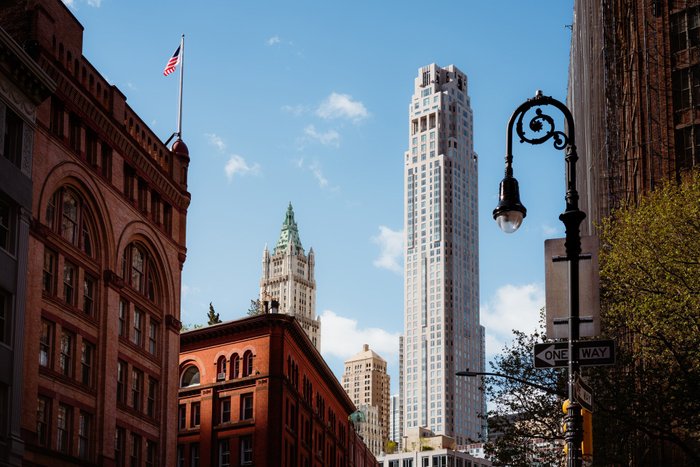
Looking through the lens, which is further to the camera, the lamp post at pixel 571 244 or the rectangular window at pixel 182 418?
the rectangular window at pixel 182 418

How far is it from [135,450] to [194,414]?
26.1 meters

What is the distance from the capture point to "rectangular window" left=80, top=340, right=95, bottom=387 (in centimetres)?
4866

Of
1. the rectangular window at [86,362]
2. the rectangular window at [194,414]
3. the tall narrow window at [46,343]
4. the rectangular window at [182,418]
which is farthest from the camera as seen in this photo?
the rectangular window at [194,414]

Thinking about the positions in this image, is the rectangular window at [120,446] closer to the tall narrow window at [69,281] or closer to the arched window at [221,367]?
the tall narrow window at [69,281]

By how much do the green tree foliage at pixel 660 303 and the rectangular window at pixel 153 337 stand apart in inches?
923

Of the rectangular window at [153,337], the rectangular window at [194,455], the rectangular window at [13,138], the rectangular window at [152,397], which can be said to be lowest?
the rectangular window at [194,455]

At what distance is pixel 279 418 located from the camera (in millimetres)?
77688

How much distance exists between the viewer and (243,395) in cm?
7925

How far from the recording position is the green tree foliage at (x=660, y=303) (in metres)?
37.4

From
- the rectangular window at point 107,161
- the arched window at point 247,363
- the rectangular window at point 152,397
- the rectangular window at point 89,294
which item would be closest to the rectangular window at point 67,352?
the rectangular window at point 89,294

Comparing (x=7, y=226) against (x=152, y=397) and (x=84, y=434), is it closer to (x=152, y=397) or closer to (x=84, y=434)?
(x=84, y=434)

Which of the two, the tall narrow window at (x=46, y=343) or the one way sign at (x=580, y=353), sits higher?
the tall narrow window at (x=46, y=343)

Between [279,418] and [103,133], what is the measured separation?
3182 cm

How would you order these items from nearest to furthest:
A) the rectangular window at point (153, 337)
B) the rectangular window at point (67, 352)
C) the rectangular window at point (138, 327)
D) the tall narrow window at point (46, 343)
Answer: the tall narrow window at point (46, 343)
the rectangular window at point (67, 352)
the rectangular window at point (138, 327)
the rectangular window at point (153, 337)
